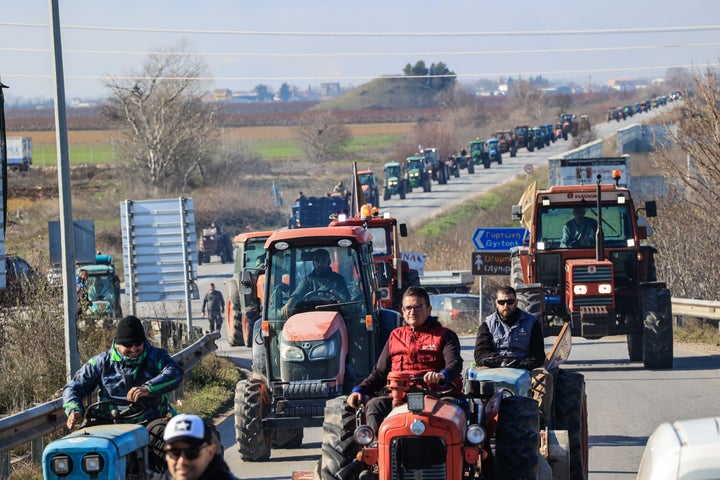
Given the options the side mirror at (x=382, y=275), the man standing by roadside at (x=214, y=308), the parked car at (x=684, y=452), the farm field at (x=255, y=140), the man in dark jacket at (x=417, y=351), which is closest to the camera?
the parked car at (x=684, y=452)

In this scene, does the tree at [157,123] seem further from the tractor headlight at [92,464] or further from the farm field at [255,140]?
the tractor headlight at [92,464]

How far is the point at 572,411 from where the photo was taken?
38.8 ft

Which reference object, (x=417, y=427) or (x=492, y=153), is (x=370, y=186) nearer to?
(x=492, y=153)

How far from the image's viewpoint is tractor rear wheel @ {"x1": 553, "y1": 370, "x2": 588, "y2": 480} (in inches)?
457

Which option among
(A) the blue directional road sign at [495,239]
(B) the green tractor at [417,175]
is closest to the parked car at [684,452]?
(A) the blue directional road sign at [495,239]

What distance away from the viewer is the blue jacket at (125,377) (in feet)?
30.4

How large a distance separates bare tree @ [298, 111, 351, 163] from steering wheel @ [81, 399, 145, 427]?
102 m

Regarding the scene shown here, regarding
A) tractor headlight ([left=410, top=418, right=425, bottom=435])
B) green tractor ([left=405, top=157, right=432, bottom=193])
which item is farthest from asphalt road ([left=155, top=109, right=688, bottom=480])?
green tractor ([left=405, top=157, right=432, bottom=193])

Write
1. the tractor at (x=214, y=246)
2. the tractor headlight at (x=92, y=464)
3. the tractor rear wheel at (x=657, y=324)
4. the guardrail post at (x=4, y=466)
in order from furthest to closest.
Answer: the tractor at (x=214, y=246) → the tractor rear wheel at (x=657, y=324) → the guardrail post at (x=4, y=466) → the tractor headlight at (x=92, y=464)

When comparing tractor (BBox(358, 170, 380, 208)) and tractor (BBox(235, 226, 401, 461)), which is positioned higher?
tractor (BBox(358, 170, 380, 208))

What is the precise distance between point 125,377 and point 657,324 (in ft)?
41.1

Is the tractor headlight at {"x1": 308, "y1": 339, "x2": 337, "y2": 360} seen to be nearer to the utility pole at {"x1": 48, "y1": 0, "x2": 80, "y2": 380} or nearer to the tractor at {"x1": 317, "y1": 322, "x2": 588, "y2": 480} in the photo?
the tractor at {"x1": 317, "y1": 322, "x2": 588, "y2": 480}

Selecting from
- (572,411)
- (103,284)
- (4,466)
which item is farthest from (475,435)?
(103,284)

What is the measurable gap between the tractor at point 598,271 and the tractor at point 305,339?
596 cm
